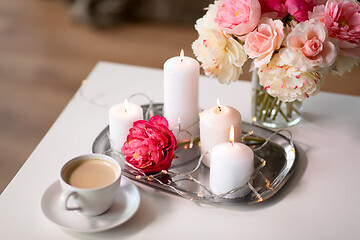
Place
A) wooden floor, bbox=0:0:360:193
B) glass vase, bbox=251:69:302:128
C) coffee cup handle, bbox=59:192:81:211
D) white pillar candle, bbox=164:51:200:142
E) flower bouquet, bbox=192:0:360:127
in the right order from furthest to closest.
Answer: wooden floor, bbox=0:0:360:193
glass vase, bbox=251:69:302:128
white pillar candle, bbox=164:51:200:142
flower bouquet, bbox=192:0:360:127
coffee cup handle, bbox=59:192:81:211

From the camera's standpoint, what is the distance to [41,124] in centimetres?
207

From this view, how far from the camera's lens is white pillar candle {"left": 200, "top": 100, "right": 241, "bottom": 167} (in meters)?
0.97

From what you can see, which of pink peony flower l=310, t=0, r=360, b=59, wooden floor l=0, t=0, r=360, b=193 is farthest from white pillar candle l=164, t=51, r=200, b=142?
wooden floor l=0, t=0, r=360, b=193

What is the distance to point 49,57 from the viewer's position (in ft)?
8.36

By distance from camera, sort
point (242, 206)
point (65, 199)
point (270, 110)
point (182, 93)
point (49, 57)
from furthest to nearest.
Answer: point (49, 57) → point (270, 110) → point (182, 93) → point (242, 206) → point (65, 199)

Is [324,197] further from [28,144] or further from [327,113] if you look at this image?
[28,144]

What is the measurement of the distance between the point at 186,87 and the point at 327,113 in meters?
0.38

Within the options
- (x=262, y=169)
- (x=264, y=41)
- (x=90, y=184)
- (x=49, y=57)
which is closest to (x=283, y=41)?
(x=264, y=41)

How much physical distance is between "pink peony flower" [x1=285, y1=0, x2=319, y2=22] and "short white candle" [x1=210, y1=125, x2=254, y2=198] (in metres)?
0.27

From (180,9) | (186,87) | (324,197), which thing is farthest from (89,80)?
(180,9)

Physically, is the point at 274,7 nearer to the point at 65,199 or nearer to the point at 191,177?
the point at 191,177

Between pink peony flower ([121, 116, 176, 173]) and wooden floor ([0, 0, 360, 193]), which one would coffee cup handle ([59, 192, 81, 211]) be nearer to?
pink peony flower ([121, 116, 176, 173])

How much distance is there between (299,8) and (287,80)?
134 mm

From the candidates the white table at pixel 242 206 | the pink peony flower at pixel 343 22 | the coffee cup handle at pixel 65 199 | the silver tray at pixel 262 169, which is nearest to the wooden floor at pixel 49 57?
the white table at pixel 242 206
